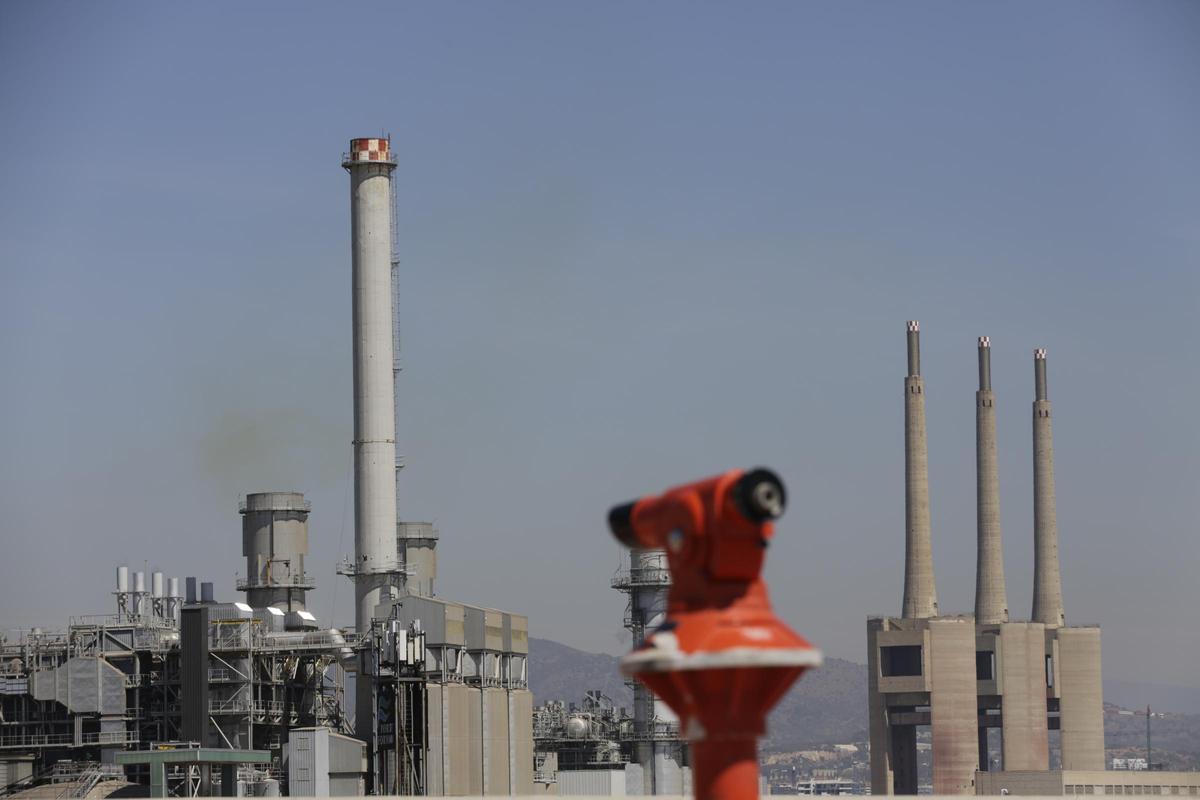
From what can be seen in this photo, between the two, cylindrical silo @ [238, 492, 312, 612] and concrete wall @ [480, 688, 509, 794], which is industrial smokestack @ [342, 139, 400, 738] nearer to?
cylindrical silo @ [238, 492, 312, 612]

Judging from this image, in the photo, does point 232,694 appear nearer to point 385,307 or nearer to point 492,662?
point 492,662

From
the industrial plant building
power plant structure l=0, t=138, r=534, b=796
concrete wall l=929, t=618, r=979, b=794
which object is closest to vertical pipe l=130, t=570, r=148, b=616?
power plant structure l=0, t=138, r=534, b=796

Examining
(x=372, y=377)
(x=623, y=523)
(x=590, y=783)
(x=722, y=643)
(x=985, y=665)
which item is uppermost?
(x=372, y=377)

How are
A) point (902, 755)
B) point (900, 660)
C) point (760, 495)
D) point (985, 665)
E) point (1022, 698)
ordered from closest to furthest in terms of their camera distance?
1. point (760, 495)
2. point (1022, 698)
3. point (900, 660)
4. point (985, 665)
5. point (902, 755)

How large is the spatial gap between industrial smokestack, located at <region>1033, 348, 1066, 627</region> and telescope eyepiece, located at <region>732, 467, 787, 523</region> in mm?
152139

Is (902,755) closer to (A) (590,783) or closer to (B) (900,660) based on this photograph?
(B) (900,660)

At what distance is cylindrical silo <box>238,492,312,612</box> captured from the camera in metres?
97.1

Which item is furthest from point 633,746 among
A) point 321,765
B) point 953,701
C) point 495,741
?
point 953,701

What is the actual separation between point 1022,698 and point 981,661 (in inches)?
175

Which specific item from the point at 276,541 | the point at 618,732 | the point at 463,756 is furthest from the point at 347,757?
the point at 618,732

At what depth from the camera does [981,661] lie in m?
159

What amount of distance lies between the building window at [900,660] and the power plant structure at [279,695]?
67.0m

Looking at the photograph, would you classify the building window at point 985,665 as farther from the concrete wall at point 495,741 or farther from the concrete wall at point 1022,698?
the concrete wall at point 495,741

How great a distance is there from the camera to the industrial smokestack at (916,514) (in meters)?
157
